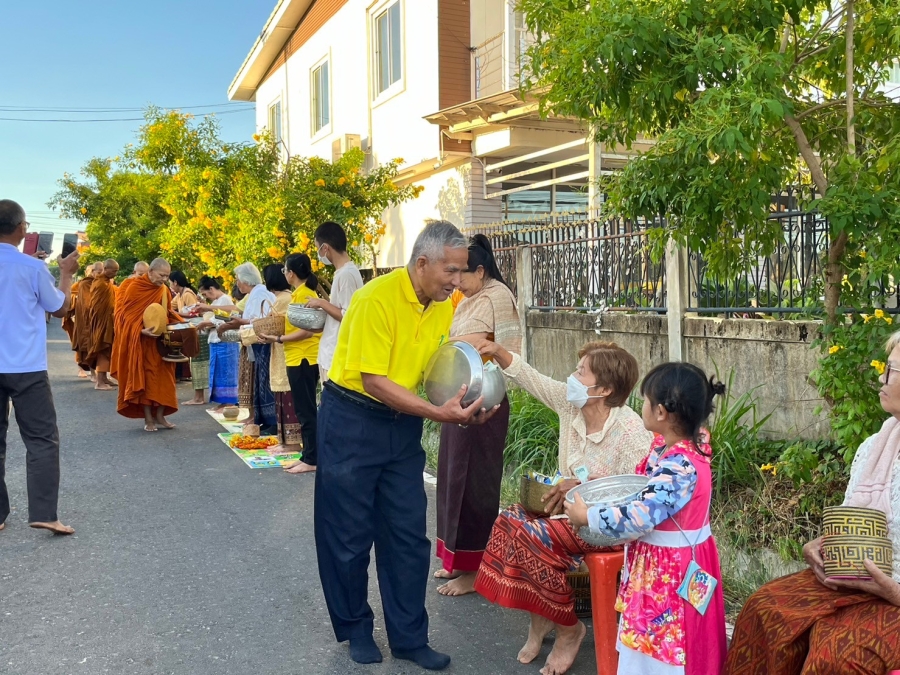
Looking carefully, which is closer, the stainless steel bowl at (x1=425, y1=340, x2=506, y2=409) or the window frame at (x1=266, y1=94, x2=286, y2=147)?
the stainless steel bowl at (x1=425, y1=340, x2=506, y2=409)

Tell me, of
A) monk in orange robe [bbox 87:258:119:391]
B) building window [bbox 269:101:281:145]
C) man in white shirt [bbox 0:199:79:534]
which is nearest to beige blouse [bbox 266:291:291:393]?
man in white shirt [bbox 0:199:79:534]

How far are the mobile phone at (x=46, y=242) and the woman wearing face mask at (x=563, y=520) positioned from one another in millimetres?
4706

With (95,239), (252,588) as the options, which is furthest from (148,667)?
(95,239)

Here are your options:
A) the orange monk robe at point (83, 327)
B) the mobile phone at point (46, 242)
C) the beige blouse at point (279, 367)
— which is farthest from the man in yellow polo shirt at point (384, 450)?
the orange monk robe at point (83, 327)

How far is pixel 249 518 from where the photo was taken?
636 centimetres

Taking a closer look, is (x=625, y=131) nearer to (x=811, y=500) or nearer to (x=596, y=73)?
(x=596, y=73)

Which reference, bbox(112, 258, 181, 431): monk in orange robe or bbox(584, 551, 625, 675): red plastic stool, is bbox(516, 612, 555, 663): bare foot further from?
bbox(112, 258, 181, 431): monk in orange robe

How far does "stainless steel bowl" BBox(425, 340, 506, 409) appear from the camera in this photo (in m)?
3.70

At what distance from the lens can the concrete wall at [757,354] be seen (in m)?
5.94

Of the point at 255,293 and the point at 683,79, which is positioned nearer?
the point at 683,79

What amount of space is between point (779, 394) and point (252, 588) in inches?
148

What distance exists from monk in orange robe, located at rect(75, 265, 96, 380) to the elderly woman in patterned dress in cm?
1309

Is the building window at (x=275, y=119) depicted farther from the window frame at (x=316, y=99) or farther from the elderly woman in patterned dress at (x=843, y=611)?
the elderly woman in patterned dress at (x=843, y=611)

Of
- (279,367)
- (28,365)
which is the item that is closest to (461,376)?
(28,365)
